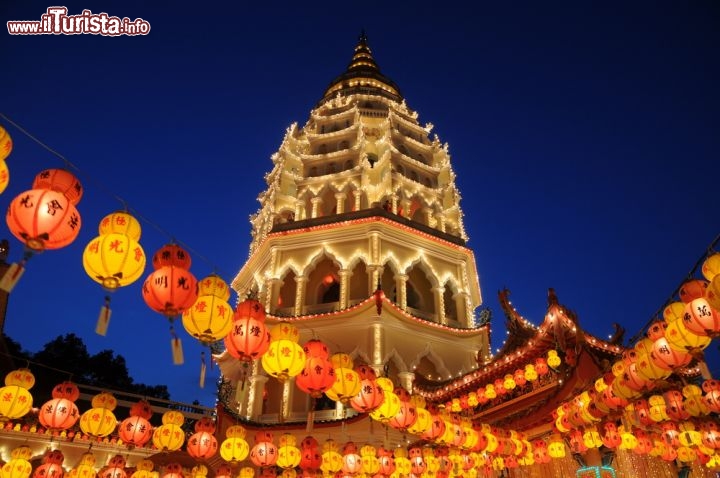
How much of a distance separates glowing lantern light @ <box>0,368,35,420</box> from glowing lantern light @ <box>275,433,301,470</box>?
4.87 meters

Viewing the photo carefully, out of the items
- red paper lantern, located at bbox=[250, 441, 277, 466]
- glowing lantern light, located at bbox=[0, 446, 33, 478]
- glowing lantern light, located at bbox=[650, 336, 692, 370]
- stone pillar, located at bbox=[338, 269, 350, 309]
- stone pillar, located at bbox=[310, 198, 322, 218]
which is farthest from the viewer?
stone pillar, located at bbox=[310, 198, 322, 218]

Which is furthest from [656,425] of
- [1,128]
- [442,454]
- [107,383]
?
[107,383]

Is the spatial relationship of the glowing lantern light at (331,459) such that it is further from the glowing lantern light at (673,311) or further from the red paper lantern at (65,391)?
the glowing lantern light at (673,311)

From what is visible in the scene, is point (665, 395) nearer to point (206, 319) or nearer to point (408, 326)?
point (206, 319)

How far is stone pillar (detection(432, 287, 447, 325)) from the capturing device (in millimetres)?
18375

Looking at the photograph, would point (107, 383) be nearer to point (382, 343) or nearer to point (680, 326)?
point (382, 343)

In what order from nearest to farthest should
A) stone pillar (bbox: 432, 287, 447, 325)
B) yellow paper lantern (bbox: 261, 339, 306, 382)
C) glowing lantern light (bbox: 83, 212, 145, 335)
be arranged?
glowing lantern light (bbox: 83, 212, 145, 335)
yellow paper lantern (bbox: 261, 339, 306, 382)
stone pillar (bbox: 432, 287, 447, 325)

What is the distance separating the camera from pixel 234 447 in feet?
34.4

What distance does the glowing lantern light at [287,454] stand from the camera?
408 inches

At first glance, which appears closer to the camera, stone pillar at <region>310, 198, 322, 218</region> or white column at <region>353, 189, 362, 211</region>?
white column at <region>353, 189, 362, 211</region>

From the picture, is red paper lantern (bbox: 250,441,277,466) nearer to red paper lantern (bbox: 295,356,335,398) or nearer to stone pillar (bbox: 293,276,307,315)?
red paper lantern (bbox: 295,356,335,398)

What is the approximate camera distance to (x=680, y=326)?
6.14 metres

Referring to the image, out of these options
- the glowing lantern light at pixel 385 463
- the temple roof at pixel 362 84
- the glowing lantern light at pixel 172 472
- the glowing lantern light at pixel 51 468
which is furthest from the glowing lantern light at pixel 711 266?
the temple roof at pixel 362 84

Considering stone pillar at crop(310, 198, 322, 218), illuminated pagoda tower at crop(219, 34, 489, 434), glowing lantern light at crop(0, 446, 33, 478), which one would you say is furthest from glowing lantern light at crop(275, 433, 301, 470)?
stone pillar at crop(310, 198, 322, 218)
